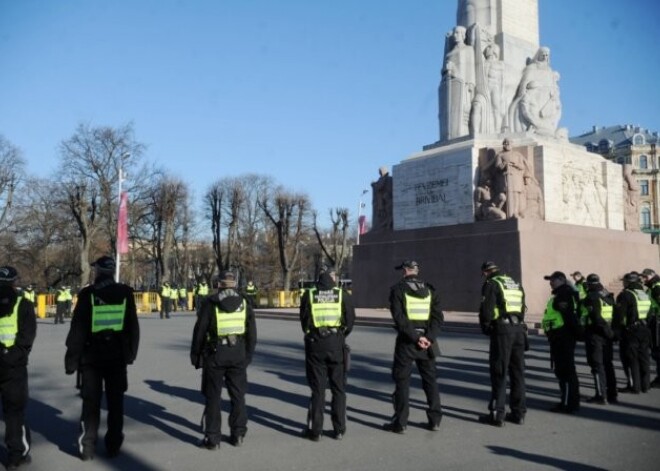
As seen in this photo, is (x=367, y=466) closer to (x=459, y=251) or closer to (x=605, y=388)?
(x=605, y=388)

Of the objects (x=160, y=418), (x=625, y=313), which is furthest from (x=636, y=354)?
(x=160, y=418)

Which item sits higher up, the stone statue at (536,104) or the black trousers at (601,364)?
the stone statue at (536,104)

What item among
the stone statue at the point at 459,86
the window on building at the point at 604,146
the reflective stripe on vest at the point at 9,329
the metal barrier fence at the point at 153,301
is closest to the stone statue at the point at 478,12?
the stone statue at the point at 459,86

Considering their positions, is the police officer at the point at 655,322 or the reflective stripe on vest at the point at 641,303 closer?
the reflective stripe on vest at the point at 641,303

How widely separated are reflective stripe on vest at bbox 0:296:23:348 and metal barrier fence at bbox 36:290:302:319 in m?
29.9

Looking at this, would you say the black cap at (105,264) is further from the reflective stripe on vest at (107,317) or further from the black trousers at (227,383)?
the black trousers at (227,383)

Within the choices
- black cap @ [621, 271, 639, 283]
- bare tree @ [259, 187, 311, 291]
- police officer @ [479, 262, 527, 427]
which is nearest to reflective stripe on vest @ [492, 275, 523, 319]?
police officer @ [479, 262, 527, 427]

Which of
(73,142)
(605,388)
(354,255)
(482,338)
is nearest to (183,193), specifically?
(73,142)

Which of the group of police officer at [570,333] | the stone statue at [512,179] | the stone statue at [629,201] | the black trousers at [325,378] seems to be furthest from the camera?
the stone statue at [629,201]

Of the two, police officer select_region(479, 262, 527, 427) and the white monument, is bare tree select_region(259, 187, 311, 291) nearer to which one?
the white monument

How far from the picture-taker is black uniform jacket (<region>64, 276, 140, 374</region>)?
19.7 ft

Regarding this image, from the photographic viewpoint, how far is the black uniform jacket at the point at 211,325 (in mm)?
6277

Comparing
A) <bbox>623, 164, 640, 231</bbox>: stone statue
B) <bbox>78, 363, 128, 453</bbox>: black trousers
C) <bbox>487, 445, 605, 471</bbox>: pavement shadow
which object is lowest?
<bbox>487, 445, 605, 471</bbox>: pavement shadow

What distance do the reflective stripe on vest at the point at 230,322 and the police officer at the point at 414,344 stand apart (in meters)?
1.70
